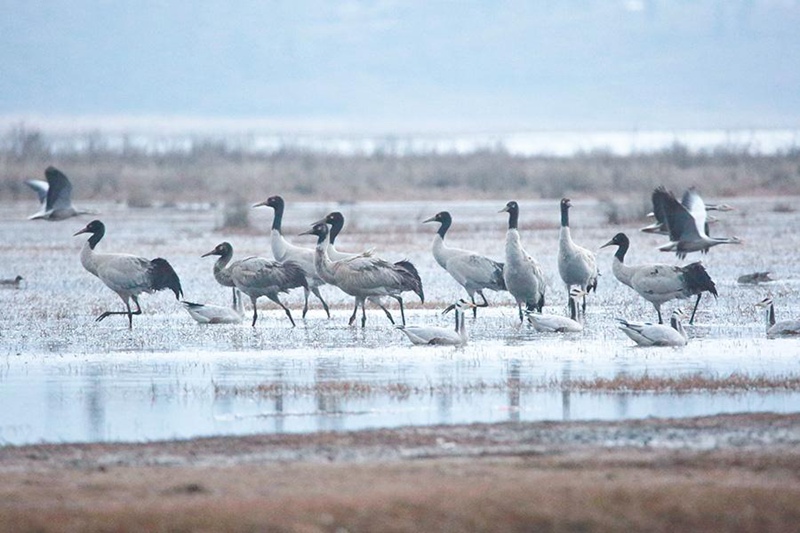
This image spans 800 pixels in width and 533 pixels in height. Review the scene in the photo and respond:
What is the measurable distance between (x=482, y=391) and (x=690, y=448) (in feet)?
9.00

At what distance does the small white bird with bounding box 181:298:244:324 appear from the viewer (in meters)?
15.8

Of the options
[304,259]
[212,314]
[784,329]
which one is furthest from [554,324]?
[304,259]

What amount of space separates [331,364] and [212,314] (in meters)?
3.41

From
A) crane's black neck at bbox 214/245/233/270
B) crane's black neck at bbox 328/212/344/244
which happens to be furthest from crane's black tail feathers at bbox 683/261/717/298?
crane's black neck at bbox 214/245/233/270

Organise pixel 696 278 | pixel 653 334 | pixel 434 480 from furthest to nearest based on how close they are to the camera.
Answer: pixel 696 278
pixel 653 334
pixel 434 480

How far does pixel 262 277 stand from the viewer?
16.3 m

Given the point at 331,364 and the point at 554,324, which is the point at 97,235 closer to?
the point at 331,364

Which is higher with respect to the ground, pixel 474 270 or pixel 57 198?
pixel 57 198

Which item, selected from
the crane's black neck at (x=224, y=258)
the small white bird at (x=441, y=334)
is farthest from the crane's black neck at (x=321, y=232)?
the small white bird at (x=441, y=334)

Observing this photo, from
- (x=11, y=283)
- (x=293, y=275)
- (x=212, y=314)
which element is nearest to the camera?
(x=212, y=314)

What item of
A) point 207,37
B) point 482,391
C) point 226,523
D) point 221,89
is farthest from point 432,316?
point 207,37

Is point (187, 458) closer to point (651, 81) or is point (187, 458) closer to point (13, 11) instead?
point (651, 81)

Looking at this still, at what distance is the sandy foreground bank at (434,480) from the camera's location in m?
6.96

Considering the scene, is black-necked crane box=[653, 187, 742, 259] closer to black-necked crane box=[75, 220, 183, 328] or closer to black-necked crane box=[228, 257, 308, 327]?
black-necked crane box=[228, 257, 308, 327]
